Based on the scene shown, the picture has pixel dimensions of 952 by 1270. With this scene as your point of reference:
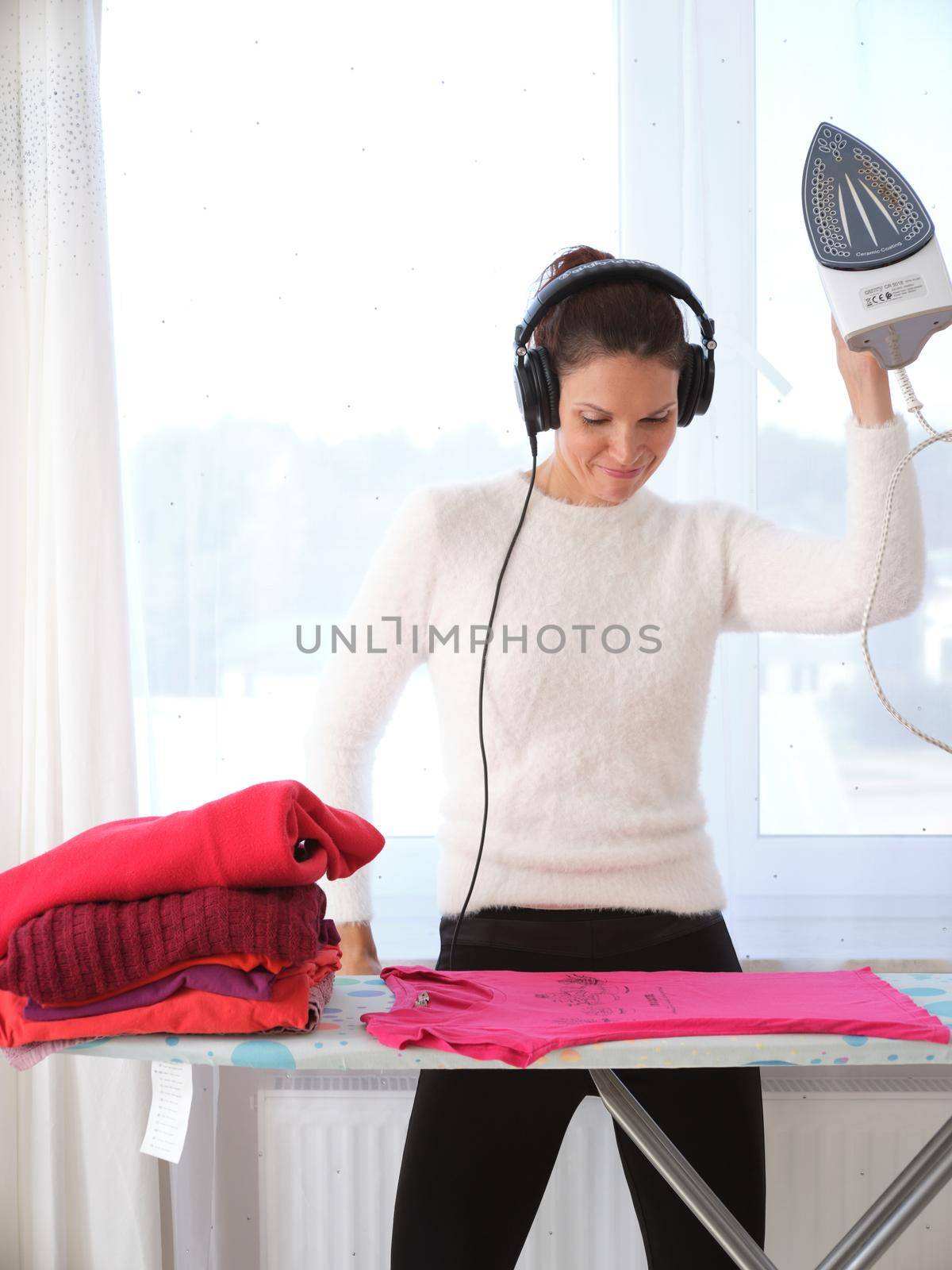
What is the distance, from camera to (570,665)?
116 cm

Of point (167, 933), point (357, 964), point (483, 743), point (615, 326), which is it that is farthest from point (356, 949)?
point (615, 326)

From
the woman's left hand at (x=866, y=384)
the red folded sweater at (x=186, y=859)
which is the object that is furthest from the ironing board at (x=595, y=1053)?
the woman's left hand at (x=866, y=384)

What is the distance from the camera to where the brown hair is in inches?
42.9

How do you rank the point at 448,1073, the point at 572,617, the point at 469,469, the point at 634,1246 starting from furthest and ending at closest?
the point at 469,469 < the point at 634,1246 < the point at 572,617 < the point at 448,1073

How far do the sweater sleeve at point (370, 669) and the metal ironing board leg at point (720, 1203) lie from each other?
356 mm

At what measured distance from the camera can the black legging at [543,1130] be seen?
1048mm

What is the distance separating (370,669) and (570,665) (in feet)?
0.69

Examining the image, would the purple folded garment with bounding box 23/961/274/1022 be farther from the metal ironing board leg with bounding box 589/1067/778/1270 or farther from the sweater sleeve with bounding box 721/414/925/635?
the sweater sleeve with bounding box 721/414/925/635

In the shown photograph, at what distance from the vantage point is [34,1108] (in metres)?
1.46

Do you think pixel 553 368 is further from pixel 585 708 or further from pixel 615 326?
pixel 585 708

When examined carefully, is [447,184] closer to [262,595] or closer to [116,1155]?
[262,595]

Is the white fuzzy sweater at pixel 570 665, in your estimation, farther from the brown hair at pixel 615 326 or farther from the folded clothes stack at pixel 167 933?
the folded clothes stack at pixel 167 933

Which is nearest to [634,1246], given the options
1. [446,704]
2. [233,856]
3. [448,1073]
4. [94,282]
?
[448,1073]

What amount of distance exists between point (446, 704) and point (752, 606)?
0.35m
